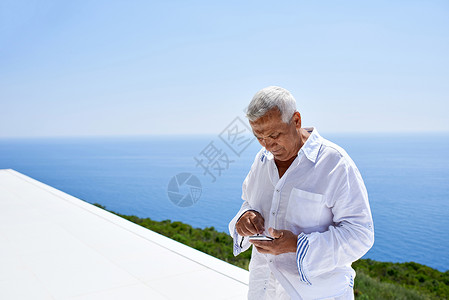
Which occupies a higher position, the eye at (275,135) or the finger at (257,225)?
the eye at (275,135)

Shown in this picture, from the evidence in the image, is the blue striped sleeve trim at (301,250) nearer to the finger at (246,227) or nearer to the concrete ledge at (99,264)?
the finger at (246,227)

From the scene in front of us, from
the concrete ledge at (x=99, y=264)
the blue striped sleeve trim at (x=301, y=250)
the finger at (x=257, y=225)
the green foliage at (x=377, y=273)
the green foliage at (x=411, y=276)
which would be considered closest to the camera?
the blue striped sleeve trim at (x=301, y=250)

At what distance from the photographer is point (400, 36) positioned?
30766mm

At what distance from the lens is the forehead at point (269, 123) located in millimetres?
1047

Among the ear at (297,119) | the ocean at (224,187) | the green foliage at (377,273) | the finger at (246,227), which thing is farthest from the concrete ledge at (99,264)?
the ocean at (224,187)

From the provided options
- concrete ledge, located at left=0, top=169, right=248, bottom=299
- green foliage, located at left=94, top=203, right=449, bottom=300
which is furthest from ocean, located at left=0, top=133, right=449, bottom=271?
concrete ledge, located at left=0, top=169, right=248, bottom=299

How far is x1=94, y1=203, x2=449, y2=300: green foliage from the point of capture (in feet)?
10.5

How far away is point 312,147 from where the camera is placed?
1.10 m

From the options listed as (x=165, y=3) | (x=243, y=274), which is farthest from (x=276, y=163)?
(x=165, y=3)

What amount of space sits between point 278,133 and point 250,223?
0.27 metres

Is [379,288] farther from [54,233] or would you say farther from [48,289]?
[54,233]

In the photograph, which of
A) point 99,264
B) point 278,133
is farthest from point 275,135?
point 99,264

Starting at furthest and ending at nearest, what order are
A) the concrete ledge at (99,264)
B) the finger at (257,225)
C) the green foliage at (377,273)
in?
the green foliage at (377,273)
the concrete ledge at (99,264)
the finger at (257,225)

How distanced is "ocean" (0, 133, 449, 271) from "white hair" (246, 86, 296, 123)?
578 centimetres
